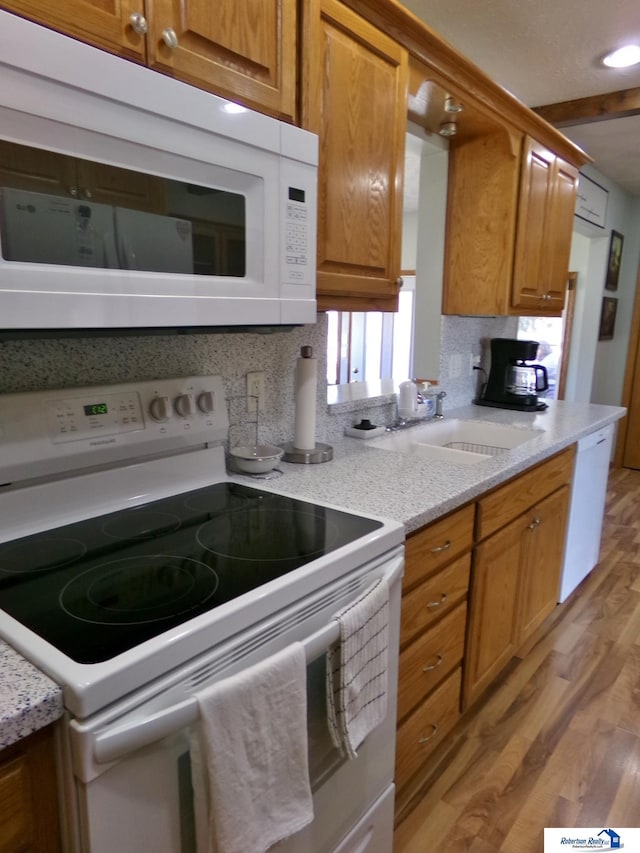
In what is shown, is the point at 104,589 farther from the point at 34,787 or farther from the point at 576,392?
the point at 576,392

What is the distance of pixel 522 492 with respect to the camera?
6.19ft

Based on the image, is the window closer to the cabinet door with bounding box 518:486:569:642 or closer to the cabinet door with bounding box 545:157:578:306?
the cabinet door with bounding box 545:157:578:306

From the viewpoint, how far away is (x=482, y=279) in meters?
2.49

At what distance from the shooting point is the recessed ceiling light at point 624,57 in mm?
2260

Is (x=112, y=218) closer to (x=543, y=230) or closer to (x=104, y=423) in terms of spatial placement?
(x=104, y=423)

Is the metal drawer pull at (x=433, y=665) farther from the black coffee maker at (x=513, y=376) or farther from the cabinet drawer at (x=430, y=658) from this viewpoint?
the black coffee maker at (x=513, y=376)

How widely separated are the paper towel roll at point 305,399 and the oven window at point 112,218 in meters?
0.54

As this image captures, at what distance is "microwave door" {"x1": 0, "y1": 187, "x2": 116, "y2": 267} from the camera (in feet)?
2.71

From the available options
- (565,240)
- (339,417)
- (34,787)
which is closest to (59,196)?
(34,787)

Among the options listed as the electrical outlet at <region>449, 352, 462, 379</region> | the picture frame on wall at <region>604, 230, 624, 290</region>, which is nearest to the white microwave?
the electrical outlet at <region>449, 352, 462, 379</region>

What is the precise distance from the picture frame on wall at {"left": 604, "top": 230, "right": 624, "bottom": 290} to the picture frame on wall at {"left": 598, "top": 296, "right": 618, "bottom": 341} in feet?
0.38

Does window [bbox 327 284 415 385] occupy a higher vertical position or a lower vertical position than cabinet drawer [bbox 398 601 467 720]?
higher

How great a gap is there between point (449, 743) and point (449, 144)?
2380mm

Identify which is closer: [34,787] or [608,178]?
[34,787]
